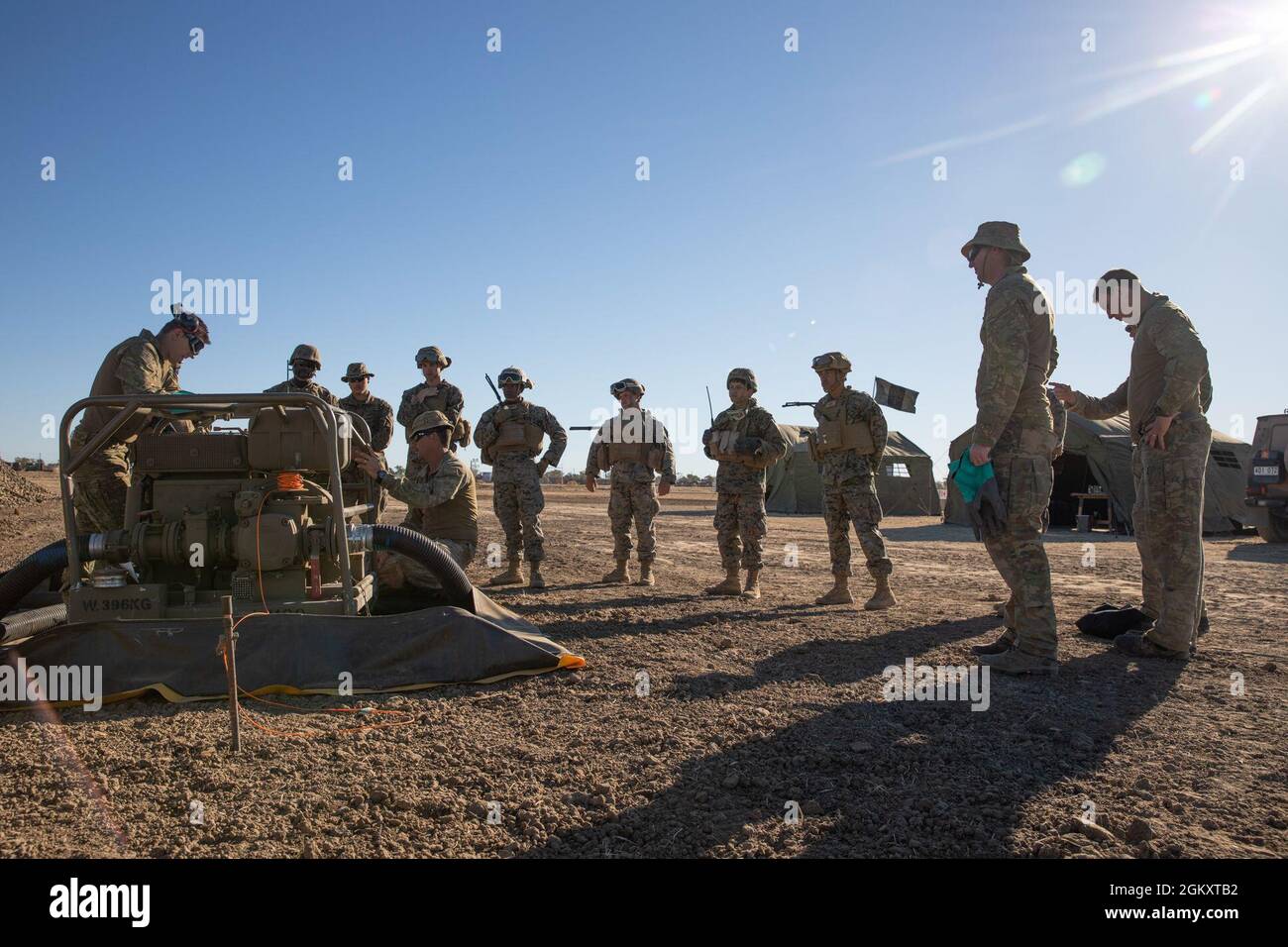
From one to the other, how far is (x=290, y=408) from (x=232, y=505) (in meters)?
0.80

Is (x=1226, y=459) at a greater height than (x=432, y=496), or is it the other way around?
(x=1226, y=459)

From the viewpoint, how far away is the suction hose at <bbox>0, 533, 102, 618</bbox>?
432cm

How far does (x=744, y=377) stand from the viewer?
764 cm

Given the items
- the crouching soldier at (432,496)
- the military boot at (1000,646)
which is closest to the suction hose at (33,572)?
the crouching soldier at (432,496)

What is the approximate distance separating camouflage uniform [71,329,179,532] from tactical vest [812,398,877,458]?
528 centimetres

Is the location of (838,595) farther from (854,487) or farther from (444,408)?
(444,408)

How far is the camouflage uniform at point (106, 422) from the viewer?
507 centimetres

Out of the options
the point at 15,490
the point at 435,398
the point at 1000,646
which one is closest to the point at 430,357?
the point at 435,398

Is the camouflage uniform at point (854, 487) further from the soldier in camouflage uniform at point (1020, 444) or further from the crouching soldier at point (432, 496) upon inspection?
the crouching soldier at point (432, 496)

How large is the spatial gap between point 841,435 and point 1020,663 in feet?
9.62

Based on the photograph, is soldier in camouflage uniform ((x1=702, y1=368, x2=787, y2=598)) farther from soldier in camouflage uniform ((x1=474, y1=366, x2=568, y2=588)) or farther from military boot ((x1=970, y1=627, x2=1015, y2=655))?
military boot ((x1=970, y1=627, x2=1015, y2=655))
